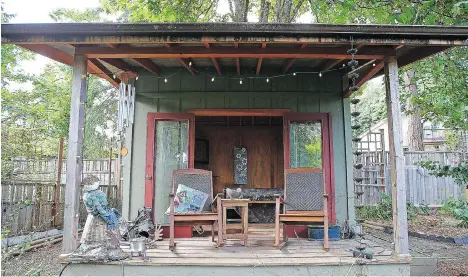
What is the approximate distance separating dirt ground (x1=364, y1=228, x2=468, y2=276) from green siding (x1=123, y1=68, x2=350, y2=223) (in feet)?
6.04

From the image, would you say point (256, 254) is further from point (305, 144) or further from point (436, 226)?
point (436, 226)

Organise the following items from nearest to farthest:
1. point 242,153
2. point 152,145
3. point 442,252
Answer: point 152,145
point 442,252
point 242,153

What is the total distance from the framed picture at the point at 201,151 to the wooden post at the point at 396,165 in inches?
207

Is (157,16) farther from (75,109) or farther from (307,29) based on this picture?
(307,29)

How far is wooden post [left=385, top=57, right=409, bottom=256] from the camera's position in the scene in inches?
153

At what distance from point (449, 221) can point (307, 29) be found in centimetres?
752

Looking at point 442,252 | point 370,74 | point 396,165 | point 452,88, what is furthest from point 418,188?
point 396,165

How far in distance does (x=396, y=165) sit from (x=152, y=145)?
11.5 feet

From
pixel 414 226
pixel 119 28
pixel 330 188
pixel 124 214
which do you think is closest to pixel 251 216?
pixel 330 188

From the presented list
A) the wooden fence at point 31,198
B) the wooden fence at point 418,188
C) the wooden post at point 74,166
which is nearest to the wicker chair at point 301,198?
the wooden post at point 74,166

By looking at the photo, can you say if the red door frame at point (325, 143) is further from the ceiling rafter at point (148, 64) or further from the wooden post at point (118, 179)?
the wooden post at point (118, 179)

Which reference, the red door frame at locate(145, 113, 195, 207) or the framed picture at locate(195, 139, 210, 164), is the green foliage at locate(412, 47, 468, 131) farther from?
the framed picture at locate(195, 139, 210, 164)

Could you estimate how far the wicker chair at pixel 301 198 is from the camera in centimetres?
442

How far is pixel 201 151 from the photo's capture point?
28.7 ft
